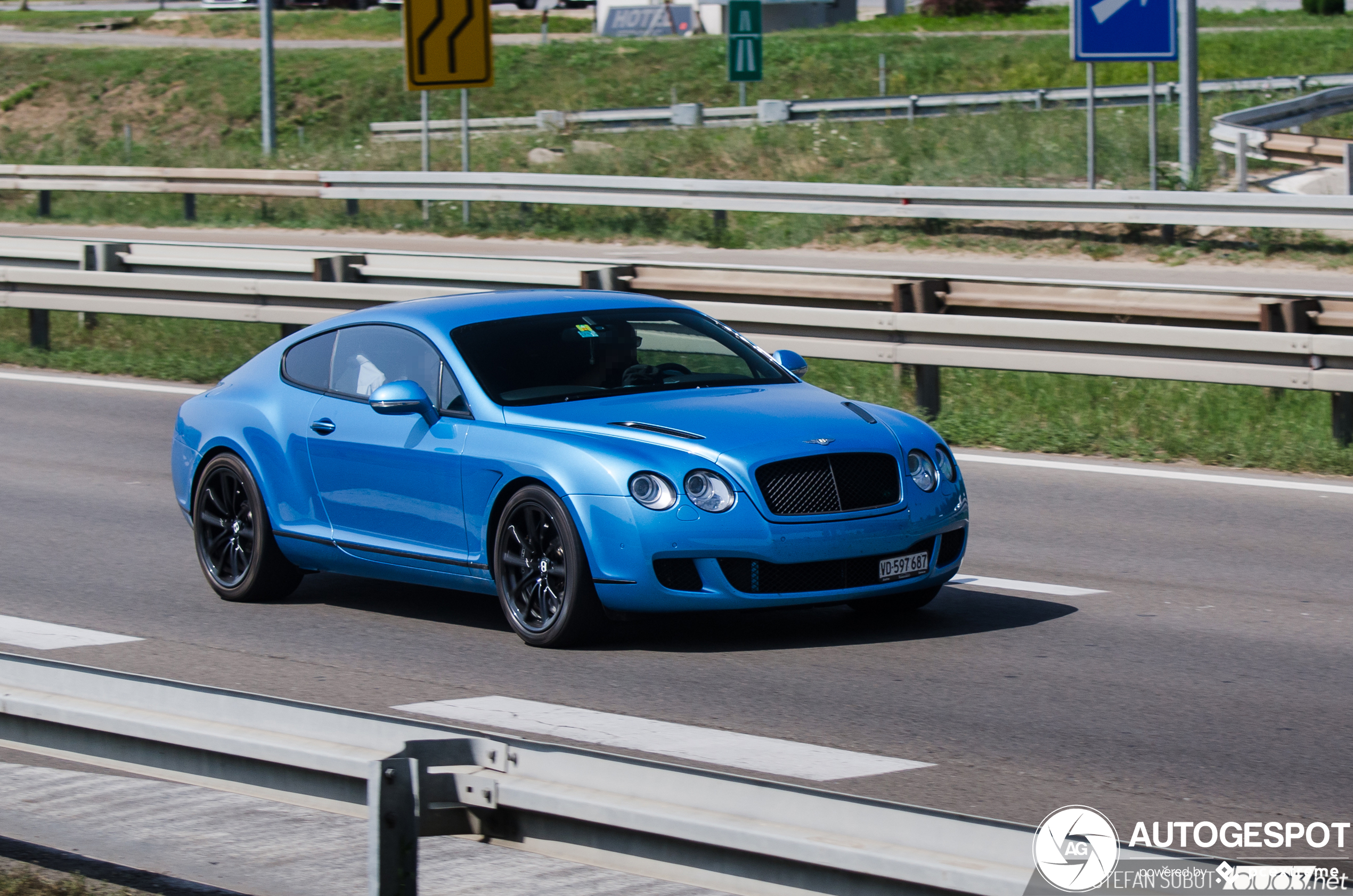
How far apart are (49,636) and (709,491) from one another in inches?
113

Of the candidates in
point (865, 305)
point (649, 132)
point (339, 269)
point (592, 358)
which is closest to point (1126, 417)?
point (865, 305)

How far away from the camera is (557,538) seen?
782 centimetres

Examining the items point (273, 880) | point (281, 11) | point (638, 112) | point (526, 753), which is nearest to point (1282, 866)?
point (526, 753)

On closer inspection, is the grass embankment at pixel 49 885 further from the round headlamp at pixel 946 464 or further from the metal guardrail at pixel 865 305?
the metal guardrail at pixel 865 305

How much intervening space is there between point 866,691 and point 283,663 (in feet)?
7.57

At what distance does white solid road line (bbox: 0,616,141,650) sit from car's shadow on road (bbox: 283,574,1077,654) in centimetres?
114

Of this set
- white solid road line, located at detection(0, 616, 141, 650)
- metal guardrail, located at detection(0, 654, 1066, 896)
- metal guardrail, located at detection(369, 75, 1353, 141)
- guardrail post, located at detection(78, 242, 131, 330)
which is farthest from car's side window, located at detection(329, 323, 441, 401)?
metal guardrail, located at detection(369, 75, 1353, 141)

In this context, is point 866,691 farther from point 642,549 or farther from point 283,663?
point 283,663

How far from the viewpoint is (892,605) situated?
8453mm

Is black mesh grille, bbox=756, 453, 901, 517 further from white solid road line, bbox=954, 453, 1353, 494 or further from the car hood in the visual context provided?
white solid road line, bbox=954, 453, 1353, 494

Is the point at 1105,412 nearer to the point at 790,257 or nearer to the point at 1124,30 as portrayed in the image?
the point at 1124,30

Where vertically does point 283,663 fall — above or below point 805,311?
below

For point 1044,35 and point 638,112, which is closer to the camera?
point 638,112

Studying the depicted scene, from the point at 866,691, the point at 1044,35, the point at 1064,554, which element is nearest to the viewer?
the point at 866,691
